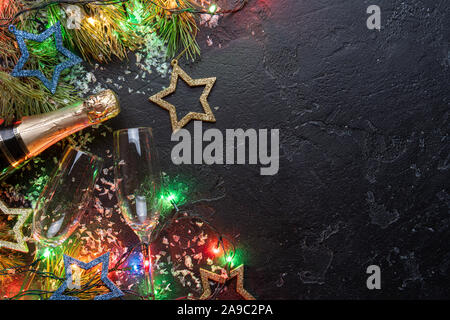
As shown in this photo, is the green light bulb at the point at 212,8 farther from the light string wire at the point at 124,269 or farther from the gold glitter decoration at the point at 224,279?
the gold glitter decoration at the point at 224,279

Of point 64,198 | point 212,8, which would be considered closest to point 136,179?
point 64,198

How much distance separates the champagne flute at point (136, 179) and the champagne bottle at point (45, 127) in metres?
0.13

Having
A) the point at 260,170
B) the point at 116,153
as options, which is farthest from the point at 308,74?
the point at 116,153

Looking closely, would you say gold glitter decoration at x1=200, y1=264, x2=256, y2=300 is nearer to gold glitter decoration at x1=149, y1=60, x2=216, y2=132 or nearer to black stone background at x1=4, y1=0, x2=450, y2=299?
black stone background at x1=4, y1=0, x2=450, y2=299

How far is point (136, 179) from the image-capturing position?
2.65 feet

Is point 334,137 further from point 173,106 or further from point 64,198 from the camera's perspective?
point 64,198

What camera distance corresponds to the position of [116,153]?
82 cm

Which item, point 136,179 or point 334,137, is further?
point 334,137

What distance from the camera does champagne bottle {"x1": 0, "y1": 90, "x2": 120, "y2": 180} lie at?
88cm

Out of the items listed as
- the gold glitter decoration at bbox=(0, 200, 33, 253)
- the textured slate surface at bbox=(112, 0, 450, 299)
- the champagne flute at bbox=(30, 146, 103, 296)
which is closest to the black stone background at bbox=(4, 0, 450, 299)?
the textured slate surface at bbox=(112, 0, 450, 299)

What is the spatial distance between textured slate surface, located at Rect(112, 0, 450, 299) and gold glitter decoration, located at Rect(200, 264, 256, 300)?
3 centimetres

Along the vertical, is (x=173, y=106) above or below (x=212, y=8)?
below

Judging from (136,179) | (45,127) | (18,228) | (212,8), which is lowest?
(18,228)
